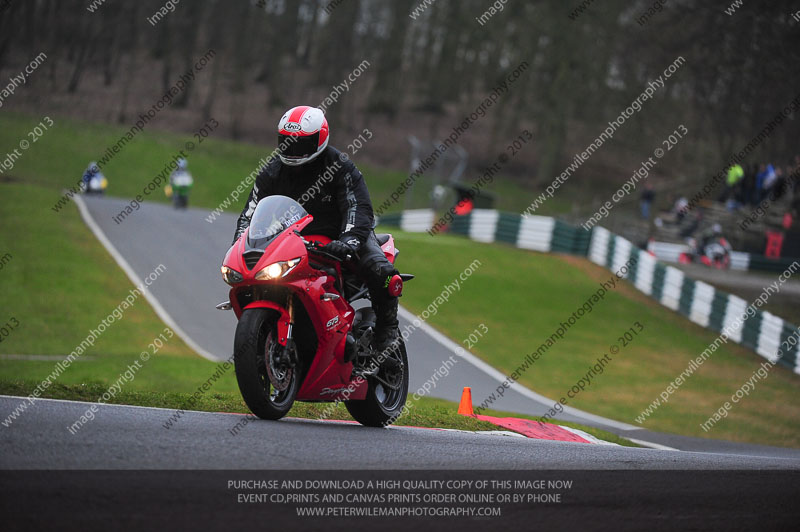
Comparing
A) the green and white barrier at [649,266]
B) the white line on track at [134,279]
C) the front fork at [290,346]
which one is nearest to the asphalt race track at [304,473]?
the front fork at [290,346]

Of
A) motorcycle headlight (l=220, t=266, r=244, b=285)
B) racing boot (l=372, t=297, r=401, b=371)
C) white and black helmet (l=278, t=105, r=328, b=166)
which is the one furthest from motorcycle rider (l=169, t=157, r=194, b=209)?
motorcycle headlight (l=220, t=266, r=244, b=285)

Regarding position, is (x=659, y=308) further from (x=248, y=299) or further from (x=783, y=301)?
(x=248, y=299)

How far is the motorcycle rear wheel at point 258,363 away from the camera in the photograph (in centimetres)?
604

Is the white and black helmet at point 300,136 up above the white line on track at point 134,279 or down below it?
above

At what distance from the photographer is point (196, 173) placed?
46312mm

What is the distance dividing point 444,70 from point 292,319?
178 ft

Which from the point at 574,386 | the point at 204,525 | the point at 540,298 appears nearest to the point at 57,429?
the point at 204,525

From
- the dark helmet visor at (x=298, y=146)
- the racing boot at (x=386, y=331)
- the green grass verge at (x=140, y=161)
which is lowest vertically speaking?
the green grass verge at (x=140, y=161)

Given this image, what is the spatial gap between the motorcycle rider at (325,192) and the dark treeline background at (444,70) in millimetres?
29836

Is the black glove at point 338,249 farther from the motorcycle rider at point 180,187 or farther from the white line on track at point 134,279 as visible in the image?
the motorcycle rider at point 180,187

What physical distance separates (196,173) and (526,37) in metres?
17.1

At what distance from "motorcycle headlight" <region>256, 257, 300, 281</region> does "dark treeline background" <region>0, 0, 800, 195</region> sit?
30967 mm

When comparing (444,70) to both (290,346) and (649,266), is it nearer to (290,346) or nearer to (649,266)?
(649,266)

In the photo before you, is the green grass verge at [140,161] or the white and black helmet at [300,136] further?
the green grass verge at [140,161]
